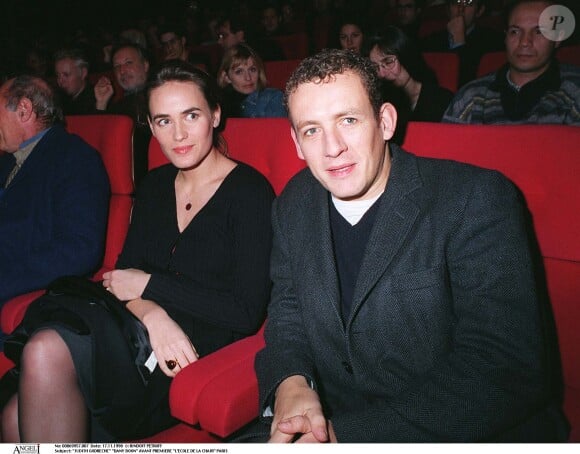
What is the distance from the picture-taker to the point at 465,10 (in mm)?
3504

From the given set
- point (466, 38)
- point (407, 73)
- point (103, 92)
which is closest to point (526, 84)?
point (407, 73)

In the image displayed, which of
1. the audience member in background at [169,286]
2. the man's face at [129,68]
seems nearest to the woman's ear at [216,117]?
the audience member in background at [169,286]

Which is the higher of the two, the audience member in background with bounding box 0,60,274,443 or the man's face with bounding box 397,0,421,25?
the man's face with bounding box 397,0,421,25

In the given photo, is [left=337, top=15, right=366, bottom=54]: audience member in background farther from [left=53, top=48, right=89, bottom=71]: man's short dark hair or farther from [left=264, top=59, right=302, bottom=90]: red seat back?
A: [left=53, top=48, right=89, bottom=71]: man's short dark hair

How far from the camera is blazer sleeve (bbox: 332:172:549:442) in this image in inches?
32.8

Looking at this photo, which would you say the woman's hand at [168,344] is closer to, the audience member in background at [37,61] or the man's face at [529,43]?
the man's face at [529,43]

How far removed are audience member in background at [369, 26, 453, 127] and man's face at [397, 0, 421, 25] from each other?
1988mm

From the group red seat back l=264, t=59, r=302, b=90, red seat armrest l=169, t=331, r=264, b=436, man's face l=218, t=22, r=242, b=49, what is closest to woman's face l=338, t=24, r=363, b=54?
red seat back l=264, t=59, r=302, b=90

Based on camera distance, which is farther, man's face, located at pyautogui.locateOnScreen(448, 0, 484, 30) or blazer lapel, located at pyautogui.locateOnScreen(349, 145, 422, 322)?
man's face, located at pyautogui.locateOnScreen(448, 0, 484, 30)

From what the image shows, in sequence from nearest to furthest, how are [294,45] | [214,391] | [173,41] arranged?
[214,391], [173,41], [294,45]

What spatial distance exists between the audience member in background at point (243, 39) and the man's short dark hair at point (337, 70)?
3446 mm

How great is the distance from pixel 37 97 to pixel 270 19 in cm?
444

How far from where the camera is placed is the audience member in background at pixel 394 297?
2.77 ft

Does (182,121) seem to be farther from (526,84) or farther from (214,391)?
(526,84)
